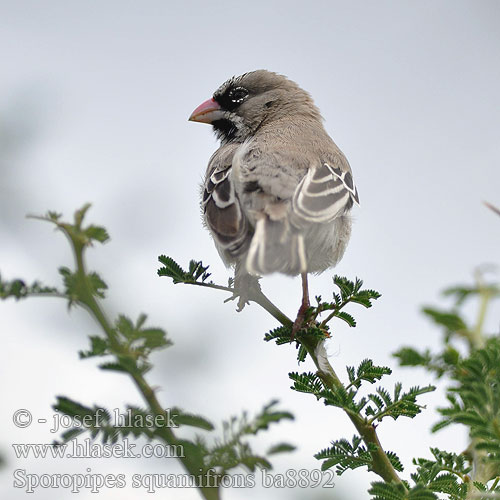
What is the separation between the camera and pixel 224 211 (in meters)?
4.41

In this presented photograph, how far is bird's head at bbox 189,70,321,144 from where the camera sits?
6.39 meters

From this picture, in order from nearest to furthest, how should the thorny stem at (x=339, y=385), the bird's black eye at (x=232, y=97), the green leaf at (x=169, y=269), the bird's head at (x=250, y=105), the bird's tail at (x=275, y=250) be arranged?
the thorny stem at (x=339, y=385) → the green leaf at (x=169, y=269) → the bird's tail at (x=275, y=250) → the bird's head at (x=250, y=105) → the bird's black eye at (x=232, y=97)

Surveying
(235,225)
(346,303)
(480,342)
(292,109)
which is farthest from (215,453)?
(292,109)

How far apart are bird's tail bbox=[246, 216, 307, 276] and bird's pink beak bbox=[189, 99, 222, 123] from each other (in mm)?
2965

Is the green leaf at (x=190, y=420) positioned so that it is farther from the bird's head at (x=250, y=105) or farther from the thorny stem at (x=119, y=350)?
the bird's head at (x=250, y=105)

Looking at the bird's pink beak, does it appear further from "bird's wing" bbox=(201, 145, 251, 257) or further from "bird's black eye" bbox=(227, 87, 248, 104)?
"bird's wing" bbox=(201, 145, 251, 257)

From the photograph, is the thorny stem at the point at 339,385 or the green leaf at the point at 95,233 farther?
the thorny stem at the point at 339,385

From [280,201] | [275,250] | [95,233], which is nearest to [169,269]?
[275,250]

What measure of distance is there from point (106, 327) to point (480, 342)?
0.96m

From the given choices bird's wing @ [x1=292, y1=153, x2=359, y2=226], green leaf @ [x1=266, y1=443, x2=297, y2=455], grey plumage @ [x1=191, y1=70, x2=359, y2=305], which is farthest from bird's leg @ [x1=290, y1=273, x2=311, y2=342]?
green leaf @ [x1=266, y1=443, x2=297, y2=455]

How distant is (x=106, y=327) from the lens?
1393 mm

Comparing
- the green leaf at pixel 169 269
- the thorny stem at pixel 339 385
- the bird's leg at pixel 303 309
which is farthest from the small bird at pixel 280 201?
the green leaf at pixel 169 269

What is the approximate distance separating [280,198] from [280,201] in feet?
0.11

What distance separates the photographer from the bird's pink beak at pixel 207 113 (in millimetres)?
6637
